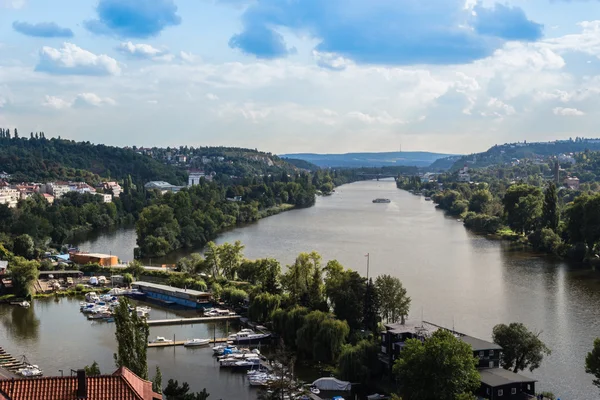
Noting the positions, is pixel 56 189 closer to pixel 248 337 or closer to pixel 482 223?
pixel 482 223

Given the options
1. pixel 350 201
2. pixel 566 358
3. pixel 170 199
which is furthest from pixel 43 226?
pixel 350 201

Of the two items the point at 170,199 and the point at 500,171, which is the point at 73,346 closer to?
the point at 170,199

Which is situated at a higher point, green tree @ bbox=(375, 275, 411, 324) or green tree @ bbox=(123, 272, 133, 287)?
green tree @ bbox=(375, 275, 411, 324)

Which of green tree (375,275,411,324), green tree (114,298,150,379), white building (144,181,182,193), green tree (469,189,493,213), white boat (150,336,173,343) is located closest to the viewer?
green tree (114,298,150,379)

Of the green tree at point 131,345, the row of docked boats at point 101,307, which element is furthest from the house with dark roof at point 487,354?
the row of docked boats at point 101,307

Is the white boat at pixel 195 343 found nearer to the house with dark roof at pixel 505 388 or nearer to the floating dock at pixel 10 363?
the floating dock at pixel 10 363

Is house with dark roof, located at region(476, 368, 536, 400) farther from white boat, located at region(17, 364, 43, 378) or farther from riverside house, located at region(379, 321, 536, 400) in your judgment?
white boat, located at region(17, 364, 43, 378)

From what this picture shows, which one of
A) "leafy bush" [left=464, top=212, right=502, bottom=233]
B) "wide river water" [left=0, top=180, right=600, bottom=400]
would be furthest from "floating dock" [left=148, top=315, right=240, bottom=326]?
"leafy bush" [left=464, top=212, right=502, bottom=233]
